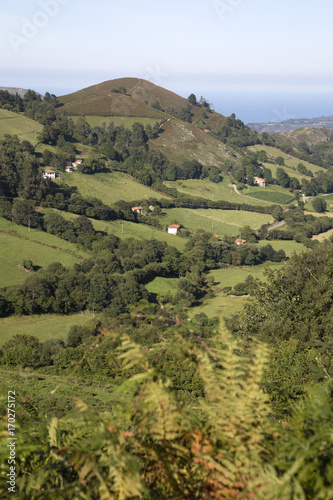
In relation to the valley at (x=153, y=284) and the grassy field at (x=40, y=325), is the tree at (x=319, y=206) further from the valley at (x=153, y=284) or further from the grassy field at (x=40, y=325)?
the grassy field at (x=40, y=325)

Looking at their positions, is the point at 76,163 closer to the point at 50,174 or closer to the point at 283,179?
the point at 50,174

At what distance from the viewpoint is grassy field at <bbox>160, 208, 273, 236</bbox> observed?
2879 inches

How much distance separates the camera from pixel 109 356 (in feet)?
65.6

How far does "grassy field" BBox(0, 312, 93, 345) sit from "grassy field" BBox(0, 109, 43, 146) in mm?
52131

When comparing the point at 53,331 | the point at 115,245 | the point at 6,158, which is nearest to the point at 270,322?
the point at 53,331

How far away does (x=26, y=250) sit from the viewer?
1831 inches

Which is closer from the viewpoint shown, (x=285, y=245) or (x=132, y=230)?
(x=132, y=230)

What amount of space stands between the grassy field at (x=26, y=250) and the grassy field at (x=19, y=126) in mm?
33353

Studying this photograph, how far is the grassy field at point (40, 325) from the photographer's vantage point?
30281 mm

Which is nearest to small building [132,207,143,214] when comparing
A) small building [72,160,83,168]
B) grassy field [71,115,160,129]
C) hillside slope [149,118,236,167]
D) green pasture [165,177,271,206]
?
small building [72,160,83,168]

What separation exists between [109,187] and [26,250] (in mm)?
35061

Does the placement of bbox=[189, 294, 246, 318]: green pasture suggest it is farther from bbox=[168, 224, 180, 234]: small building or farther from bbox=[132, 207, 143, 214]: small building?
bbox=[132, 207, 143, 214]: small building

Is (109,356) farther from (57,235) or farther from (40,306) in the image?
(57,235)

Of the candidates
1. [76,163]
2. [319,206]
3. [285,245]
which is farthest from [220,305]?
[319,206]
